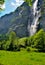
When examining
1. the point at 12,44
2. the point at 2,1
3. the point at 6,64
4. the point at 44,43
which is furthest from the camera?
the point at 12,44

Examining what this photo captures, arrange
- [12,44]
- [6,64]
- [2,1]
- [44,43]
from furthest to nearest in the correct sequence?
[12,44]
[44,43]
[6,64]
[2,1]

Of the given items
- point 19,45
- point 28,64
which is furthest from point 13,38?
point 28,64

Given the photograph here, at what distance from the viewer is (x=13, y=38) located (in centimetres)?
7494

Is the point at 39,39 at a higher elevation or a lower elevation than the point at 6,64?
higher

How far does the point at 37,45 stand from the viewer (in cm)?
6762

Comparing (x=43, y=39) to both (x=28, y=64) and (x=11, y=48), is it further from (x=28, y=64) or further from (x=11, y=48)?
(x=28, y=64)

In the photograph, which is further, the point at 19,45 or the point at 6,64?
the point at 19,45

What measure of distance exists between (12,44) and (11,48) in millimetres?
3116

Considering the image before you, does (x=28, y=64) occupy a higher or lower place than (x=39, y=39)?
lower

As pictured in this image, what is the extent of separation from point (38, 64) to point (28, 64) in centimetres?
74

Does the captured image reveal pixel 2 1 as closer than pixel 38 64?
Yes

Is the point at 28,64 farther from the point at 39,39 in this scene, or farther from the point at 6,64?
the point at 39,39

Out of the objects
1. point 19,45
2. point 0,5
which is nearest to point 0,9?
point 0,5

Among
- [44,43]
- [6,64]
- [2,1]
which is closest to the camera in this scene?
[2,1]
